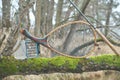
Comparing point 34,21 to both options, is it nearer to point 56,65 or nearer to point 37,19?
point 37,19

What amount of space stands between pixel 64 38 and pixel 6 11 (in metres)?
1.86

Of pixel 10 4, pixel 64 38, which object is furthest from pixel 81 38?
pixel 10 4

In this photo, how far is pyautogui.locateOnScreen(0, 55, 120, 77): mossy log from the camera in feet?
11.0

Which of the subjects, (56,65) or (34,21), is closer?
(56,65)

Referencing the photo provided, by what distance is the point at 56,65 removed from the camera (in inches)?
143

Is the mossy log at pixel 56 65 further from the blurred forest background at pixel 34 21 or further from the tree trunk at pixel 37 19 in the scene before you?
the tree trunk at pixel 37 19

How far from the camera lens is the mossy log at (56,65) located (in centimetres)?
336

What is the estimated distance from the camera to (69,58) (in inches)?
148

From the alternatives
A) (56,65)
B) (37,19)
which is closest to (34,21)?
(37,19)

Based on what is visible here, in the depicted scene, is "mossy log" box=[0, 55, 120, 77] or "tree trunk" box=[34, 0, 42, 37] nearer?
"mossy log" box=[0, 55, 120, 77]

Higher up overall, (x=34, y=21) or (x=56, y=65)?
(x=34, y=21)

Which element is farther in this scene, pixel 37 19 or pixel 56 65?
pixel 37 19

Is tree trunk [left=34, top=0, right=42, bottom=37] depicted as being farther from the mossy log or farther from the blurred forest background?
the mossy log

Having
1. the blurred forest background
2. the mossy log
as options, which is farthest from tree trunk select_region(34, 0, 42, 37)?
the mossy log
